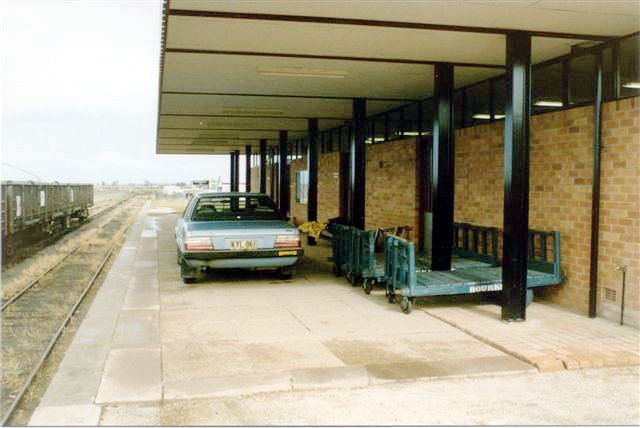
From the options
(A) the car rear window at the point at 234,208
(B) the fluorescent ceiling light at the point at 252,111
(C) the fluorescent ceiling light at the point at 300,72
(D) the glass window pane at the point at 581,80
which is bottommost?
(A) the car rear window at the point at 234,208

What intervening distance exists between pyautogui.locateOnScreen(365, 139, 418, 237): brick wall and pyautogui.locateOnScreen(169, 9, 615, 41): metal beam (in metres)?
5.63

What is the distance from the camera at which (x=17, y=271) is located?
13008mm

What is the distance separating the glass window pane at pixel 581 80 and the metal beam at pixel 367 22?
76 cm

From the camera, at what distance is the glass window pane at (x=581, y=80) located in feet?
26.0

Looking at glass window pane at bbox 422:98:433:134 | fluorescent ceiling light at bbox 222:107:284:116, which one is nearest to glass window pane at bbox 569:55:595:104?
glass window pane at bbox 422:98:433:134

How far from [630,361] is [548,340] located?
0.84 meters

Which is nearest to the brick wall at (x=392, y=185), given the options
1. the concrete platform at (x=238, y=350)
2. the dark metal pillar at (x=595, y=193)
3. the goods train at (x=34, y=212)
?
the concrete platform at (x=238, y=350)

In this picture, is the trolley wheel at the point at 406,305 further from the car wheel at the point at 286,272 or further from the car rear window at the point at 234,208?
the car rear window at the point at 234,208

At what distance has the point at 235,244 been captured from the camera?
9.69 metres

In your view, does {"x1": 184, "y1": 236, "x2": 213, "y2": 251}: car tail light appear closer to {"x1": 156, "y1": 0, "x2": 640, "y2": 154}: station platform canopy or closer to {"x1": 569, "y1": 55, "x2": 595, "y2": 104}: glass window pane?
{"x1": 156, "y1": 0, "x2": 640, "y2": 154}: station platform canopy

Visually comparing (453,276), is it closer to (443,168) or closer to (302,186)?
(443,168)

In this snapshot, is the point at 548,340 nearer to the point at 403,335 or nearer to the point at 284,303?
the point at 403,335

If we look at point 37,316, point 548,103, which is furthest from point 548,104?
point 37,316

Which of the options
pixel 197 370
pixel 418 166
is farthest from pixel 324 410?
pixel 418 166
